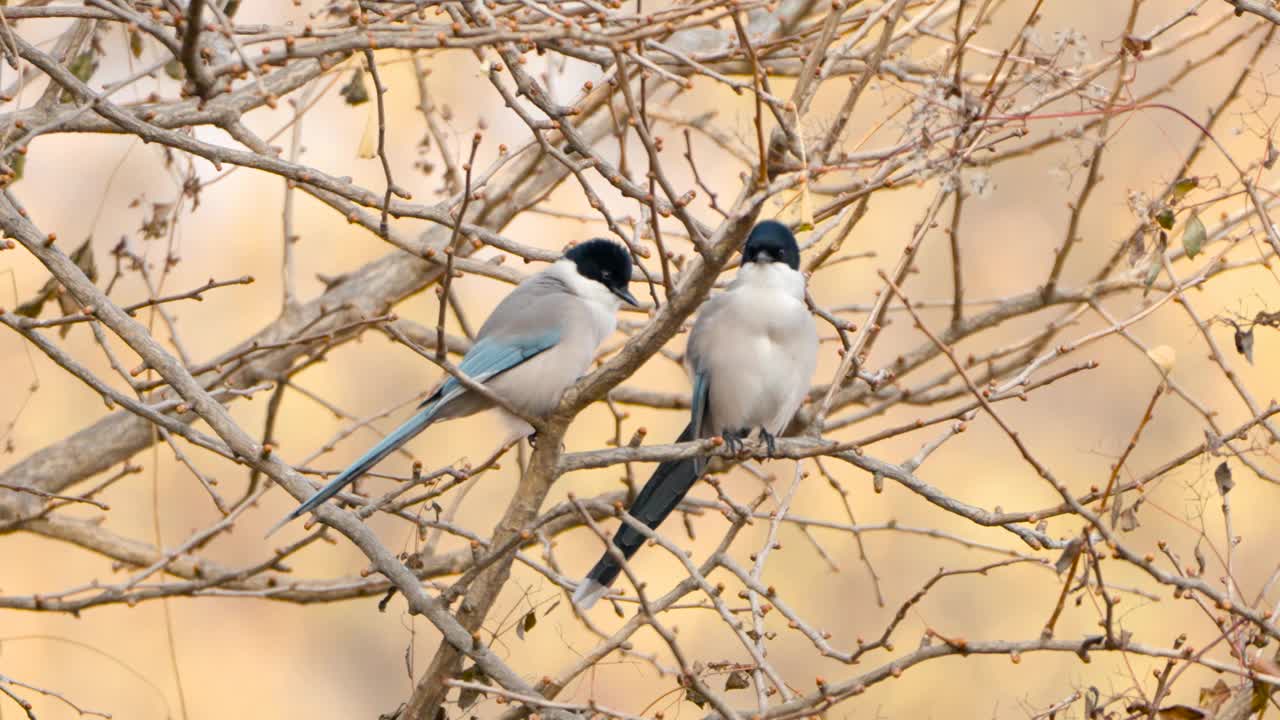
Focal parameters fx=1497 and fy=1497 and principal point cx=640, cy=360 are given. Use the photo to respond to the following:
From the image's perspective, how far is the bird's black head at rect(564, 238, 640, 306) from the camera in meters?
5.31

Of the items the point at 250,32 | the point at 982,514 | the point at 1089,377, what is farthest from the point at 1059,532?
the point at 250,32

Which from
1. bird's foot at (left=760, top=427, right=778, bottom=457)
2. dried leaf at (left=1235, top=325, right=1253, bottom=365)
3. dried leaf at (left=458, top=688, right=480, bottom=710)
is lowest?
dried leaf at (left=458, top=688, right=480, bottom=710)

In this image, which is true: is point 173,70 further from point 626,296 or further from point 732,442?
point 732,442

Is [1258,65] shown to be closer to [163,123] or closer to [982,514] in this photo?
[982,514]

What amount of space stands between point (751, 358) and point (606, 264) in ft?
2.42

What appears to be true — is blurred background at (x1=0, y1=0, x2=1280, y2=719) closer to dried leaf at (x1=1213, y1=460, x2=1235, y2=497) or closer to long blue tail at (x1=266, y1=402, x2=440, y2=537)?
long blue tail at (x1=266, y1=402, x2=440, y2=537)

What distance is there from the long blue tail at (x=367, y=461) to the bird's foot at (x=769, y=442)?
3.22 feet

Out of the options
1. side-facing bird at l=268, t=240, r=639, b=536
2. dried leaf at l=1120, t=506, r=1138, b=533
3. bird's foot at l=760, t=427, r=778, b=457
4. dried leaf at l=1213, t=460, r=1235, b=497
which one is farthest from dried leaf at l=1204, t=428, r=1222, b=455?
side-facing bird at l=268, t=240, r=639, b=536

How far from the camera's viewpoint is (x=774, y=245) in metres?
4.80

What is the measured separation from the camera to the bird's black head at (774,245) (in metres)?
4.80

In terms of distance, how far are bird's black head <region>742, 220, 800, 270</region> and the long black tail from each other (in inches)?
28.4

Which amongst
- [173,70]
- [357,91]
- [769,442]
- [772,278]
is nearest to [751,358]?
[772,278]

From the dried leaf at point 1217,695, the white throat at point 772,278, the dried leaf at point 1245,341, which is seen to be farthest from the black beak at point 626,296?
the dried leaf at point 1217,695

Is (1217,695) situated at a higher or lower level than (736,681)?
lower
